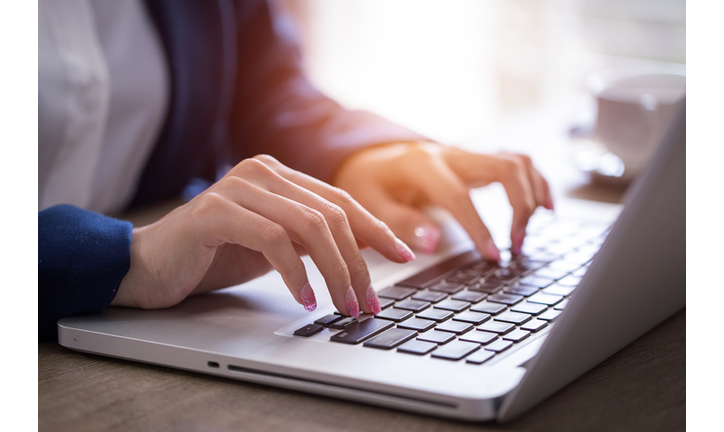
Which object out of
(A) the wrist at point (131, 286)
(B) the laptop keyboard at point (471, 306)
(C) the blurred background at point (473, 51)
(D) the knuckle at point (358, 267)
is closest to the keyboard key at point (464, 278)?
(B) the laptop keyboard at point (471, 306)

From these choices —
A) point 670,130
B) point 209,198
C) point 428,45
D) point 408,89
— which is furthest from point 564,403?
point 428,45

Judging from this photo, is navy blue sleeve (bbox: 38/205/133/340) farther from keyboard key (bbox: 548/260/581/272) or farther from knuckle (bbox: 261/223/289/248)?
keyboard key (bbox: 548/260/581/272)

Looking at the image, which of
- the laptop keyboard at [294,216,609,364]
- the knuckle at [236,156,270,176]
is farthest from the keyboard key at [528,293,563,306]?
the knuckle at [236,156,270,176]

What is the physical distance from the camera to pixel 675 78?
895 mm

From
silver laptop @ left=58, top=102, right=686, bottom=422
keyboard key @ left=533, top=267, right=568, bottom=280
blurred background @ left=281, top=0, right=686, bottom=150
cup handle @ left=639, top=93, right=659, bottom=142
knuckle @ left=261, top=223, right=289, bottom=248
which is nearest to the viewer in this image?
silver laptop @ left=58, top=102, right=686, bottom=422

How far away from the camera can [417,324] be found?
41 cm

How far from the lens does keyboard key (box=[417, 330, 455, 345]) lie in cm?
38

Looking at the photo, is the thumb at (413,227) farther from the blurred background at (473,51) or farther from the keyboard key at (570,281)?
the blurred background at (473,51)

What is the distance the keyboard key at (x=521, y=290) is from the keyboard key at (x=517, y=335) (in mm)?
80

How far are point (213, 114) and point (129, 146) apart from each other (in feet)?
0.43

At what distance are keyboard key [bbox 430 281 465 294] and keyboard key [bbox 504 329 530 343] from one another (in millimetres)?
95

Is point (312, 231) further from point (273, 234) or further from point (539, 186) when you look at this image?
point (539, 186)

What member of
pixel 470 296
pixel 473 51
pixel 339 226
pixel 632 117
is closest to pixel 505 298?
pixel 470 296

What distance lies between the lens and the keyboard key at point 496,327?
0.40 meters
